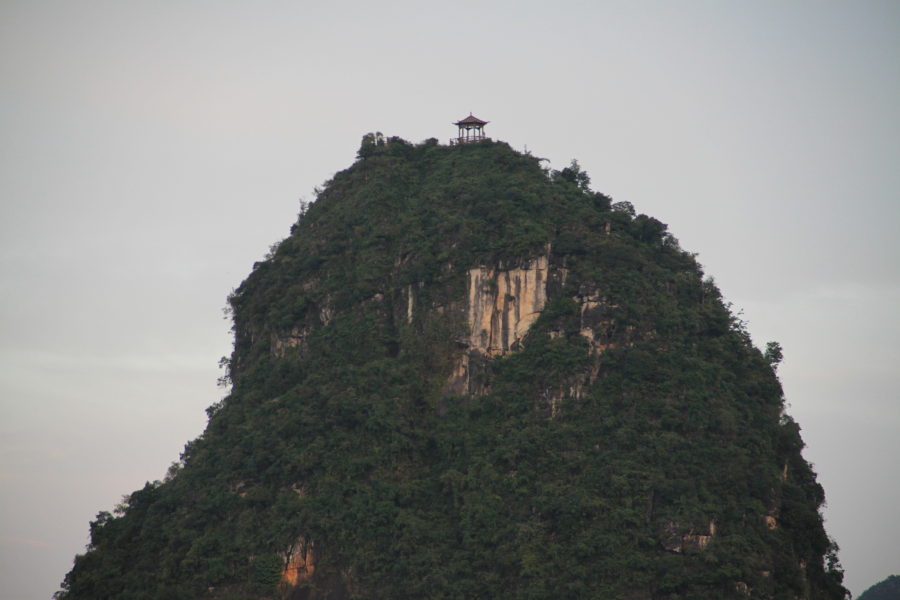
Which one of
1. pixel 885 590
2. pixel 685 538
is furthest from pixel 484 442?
pixel 885 590

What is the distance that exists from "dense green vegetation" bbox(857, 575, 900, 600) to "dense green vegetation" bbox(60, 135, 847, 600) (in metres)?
39.0

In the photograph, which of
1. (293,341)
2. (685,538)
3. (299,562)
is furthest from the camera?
(293,341)

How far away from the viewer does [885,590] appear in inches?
3172

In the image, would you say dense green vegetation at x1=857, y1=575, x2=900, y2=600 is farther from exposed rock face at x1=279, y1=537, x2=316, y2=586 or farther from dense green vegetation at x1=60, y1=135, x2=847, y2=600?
exposed rock face at x1=279, y1=537, x2=316, y2=586

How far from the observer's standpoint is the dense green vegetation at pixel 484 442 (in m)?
42.8

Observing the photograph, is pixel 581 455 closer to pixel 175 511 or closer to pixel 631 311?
pixel 631 311

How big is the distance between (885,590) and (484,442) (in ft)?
161

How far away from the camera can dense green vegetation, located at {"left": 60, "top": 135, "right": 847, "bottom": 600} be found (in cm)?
4284

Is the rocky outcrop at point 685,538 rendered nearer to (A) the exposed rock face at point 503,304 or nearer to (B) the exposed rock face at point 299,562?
(A) the exposed rock face at point 503,304

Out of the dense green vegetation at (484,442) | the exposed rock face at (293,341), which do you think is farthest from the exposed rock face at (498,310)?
the exposed rock face at (293,341)

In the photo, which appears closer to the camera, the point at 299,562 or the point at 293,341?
the point at 299,562

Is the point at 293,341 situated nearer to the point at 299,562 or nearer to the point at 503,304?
the point at 503,304

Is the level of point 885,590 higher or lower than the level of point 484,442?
lower

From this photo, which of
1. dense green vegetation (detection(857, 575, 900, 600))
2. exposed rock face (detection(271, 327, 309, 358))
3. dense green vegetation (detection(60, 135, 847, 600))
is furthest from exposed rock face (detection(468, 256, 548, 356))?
dense green vegetation (detection(857, 575, 900, 600))
